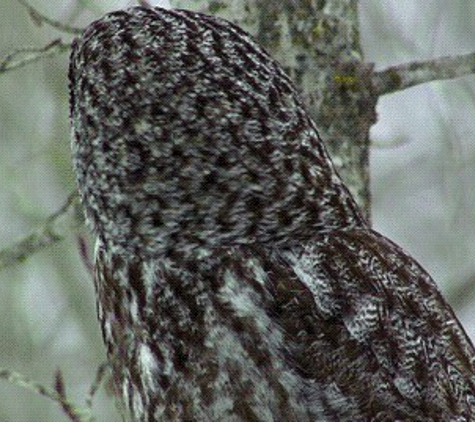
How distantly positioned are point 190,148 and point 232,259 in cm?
25

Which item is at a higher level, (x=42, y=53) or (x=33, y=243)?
(x=42, y=53)

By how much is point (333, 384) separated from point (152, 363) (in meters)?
0.39

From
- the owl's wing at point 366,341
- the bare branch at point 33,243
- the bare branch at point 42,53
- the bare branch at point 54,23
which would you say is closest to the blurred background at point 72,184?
the bare branch at point 54,23

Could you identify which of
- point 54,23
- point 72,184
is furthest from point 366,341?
point 72,184

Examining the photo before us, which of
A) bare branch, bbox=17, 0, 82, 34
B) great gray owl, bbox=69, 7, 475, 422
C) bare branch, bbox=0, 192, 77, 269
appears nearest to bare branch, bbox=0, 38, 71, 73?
bare branch, bbox=17, 0, 82, 34

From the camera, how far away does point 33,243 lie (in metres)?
4.66

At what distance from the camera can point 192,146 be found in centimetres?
344

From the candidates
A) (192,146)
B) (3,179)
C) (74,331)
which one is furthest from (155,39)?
(74,331)

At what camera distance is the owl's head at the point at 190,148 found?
344cm

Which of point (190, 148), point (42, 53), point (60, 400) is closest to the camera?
point (190, 148)

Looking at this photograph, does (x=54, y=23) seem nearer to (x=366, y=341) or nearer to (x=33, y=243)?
(x=33, y=243)

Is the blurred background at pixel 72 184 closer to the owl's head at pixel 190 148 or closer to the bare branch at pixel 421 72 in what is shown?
the bare branch at pixel 421 72

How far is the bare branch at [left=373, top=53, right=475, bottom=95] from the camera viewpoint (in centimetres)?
418

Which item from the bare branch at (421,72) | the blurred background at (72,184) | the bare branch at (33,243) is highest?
the blurred background at (72,184)
